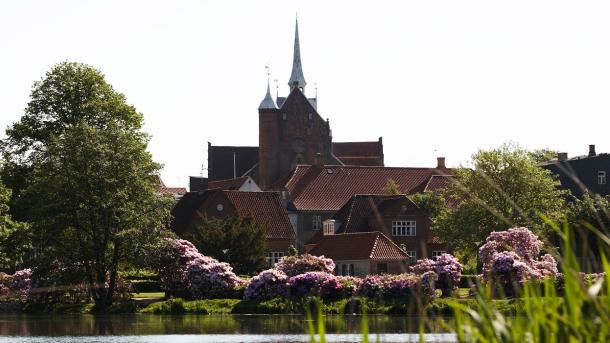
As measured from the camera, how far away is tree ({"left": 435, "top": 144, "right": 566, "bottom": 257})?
7400 centimetres

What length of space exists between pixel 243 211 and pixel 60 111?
2413cm

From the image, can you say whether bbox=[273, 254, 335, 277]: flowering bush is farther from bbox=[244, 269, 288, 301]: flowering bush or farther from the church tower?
the church tower

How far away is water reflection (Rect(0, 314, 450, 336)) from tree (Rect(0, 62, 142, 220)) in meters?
15.6

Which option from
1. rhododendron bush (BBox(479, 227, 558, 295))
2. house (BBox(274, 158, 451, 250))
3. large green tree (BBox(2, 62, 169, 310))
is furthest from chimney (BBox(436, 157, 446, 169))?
large green tree (BBox(2, 62, 169, 310))

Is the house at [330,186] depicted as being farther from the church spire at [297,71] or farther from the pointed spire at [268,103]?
the church spire at [297,71]

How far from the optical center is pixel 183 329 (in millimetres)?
39844

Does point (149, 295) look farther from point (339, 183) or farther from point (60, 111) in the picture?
point (339, 183)

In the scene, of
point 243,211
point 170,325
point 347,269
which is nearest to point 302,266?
point 347,269

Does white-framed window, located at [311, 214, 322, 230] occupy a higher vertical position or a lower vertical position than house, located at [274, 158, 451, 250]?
lower

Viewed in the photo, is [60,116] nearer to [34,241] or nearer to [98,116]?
[98,116]

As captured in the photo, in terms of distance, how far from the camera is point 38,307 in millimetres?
57250

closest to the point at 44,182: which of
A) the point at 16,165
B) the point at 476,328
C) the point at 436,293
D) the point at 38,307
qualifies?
the point at 38,307

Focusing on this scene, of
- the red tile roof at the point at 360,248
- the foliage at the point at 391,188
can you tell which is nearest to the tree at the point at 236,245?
the red tile roof at the point at 360,248

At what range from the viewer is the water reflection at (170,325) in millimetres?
37844
